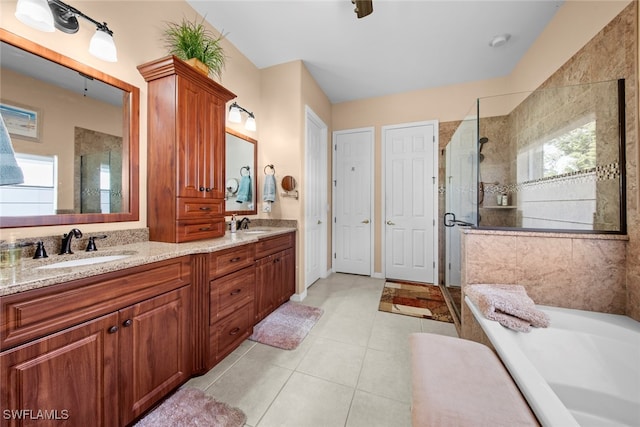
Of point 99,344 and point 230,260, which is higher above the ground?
point 230,260

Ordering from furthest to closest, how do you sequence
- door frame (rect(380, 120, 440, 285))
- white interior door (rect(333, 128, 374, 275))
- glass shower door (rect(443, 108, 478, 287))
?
white interior door (rect(333, 128, 374, 275)), door frame (rect(380, 120, 440, 285)), glass shower door (rect(443, 108, 478, 287))

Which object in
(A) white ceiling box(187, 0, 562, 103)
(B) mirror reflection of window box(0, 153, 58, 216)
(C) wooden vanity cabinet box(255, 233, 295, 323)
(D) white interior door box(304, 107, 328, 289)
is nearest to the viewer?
(B) mirror reflection of window box(0, 153, 58, 216)

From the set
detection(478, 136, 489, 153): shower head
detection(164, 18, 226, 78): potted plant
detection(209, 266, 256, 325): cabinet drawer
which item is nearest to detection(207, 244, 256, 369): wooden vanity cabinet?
detection(209, 266, 256, 325): cabinet drawer

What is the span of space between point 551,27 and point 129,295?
12.7ft

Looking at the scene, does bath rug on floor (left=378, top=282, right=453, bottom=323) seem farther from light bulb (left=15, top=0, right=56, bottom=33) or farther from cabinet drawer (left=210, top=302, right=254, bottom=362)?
light bulb (left=15, top=0, right=56, bottom=33)

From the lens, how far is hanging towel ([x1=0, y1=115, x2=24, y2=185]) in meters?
0.95

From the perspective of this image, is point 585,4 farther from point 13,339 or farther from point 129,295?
point 13,339

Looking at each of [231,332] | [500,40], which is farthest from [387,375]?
[500,40]

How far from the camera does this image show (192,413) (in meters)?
1.20

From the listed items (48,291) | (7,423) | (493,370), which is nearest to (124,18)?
(48,291)

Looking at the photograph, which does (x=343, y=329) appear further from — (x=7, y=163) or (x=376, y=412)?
(x=7, y=163)

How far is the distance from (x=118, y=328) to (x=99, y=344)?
78mm

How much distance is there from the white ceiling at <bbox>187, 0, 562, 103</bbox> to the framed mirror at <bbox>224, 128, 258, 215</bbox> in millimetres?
1023

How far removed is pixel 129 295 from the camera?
3.55 ft
